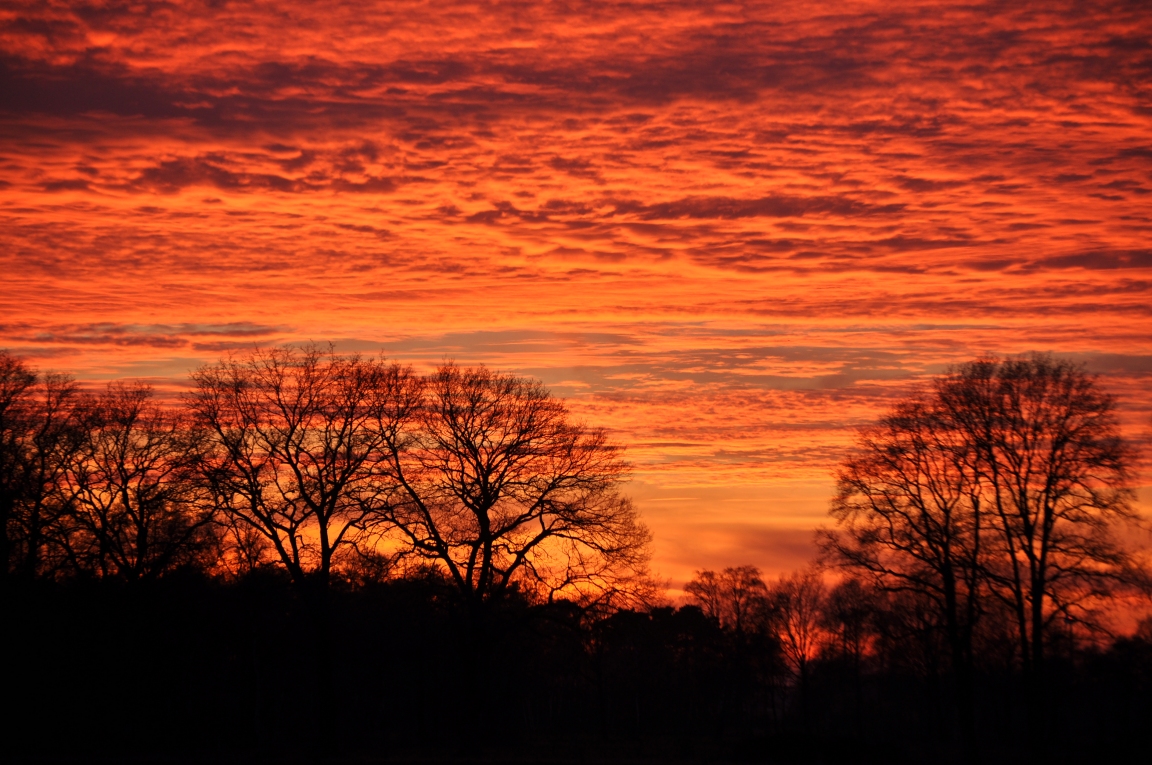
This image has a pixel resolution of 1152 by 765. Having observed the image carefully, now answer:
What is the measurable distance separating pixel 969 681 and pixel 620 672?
59587 mm

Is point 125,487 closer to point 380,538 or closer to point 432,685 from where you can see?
point 380,538

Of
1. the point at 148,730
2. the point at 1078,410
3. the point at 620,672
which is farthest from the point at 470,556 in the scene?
the point at 620,672

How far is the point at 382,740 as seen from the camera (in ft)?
214

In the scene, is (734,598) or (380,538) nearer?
(380,538)

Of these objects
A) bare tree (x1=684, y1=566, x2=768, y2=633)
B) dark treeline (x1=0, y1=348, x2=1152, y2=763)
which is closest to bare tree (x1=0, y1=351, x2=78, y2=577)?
dark treeline (x1=0, y1=348, x2=1152, y2=763)

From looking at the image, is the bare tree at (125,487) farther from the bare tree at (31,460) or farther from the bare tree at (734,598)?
the bare tree at (734,598)

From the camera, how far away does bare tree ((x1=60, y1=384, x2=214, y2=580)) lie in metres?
42.0

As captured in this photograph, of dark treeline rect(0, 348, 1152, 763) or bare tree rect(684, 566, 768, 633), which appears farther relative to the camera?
bare tree rect(684, 566, 768, 633)

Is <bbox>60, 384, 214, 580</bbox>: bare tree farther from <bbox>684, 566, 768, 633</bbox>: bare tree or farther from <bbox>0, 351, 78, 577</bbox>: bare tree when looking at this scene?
<bbox>684, 566, 768, 633</bbox>: bare tree

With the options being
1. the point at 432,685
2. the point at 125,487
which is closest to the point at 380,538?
the point at 125,487

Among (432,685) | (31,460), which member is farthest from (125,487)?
(432,685)

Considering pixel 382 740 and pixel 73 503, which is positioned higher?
pixel 73 503

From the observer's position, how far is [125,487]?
147 feet

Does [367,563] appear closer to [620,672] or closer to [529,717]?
[620,672]
